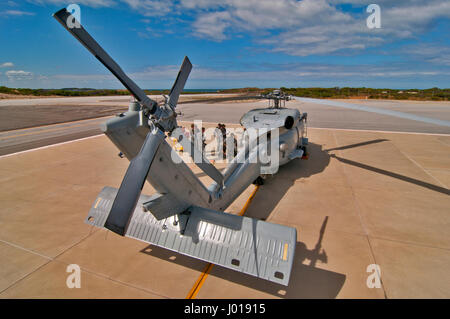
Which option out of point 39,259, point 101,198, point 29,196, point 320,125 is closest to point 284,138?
point 101,198

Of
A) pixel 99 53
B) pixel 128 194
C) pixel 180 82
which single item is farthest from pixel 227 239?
pixel 99 53

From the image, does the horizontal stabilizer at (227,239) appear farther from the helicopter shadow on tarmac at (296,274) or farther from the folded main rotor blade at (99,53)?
the folded main rotor blade at (99,53)

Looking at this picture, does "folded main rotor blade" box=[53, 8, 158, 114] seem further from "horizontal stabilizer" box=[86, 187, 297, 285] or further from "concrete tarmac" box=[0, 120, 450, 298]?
"concrete tarmac" box=[0, 120, 450, 298]

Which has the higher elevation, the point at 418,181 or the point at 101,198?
the point at 101,198

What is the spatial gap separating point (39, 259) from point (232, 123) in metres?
20.3

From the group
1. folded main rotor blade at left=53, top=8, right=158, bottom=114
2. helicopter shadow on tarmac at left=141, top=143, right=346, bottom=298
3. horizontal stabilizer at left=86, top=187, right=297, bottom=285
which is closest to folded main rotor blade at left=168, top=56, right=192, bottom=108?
folded main rotor blade at left=53, top=8, right=158, bottom=114

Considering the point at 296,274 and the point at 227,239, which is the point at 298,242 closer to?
the point at 296,274

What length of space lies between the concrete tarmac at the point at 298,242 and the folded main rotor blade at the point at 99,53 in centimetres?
369

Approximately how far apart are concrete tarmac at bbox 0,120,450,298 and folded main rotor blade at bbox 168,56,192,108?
3.62 metres

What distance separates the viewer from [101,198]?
213 inches

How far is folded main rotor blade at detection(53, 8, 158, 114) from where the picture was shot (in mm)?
2281

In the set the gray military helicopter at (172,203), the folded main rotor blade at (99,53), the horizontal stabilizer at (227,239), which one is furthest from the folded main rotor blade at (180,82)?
the horizontal stabilizer at (227,239)

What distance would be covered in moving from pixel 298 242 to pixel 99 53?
5657 mm
